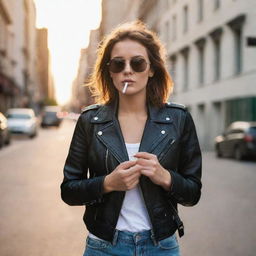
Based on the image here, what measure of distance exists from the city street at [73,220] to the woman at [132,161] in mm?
3409

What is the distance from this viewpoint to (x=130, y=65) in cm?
260

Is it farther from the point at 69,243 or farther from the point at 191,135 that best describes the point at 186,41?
the point at 191,135

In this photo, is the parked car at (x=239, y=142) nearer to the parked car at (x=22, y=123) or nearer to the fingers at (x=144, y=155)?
the parked car at (x=22, y=123)

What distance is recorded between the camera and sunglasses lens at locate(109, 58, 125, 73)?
8.55 ft

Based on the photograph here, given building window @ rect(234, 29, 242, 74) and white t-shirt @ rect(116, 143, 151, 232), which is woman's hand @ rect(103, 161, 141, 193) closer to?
white t-shirt @ rect(116, 143, 151, 232)

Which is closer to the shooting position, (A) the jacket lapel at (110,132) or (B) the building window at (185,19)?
(A) the jacket lapel at (110,132)

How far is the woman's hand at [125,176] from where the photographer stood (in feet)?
7.46

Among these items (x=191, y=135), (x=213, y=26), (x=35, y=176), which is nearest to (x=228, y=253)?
(x=191, y=135)

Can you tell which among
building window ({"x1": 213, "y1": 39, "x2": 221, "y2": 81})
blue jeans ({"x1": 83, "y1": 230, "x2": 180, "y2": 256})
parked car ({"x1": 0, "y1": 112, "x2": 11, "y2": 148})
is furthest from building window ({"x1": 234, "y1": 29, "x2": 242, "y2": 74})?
blue jeans ({"x1": 83, "y1": 230, "x2": 180, "y2": 256})

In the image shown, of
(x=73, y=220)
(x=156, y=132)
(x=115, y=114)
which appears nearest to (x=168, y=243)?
(x=156, y=132)

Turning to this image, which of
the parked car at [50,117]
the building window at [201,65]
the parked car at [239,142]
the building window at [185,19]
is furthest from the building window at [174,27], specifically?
the parked car at [239,142]

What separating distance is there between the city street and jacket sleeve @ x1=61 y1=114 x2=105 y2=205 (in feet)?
11.1

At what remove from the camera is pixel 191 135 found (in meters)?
2.61

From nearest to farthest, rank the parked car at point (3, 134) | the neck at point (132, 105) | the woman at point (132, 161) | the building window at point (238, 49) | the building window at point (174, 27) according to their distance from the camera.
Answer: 1. the woman at point (132, 161)
2. the neck at point (132, 105)
3. the parked car at point (3, 134)
4. the building window at point (238, 49)
5. the building window at point (174, 27)
